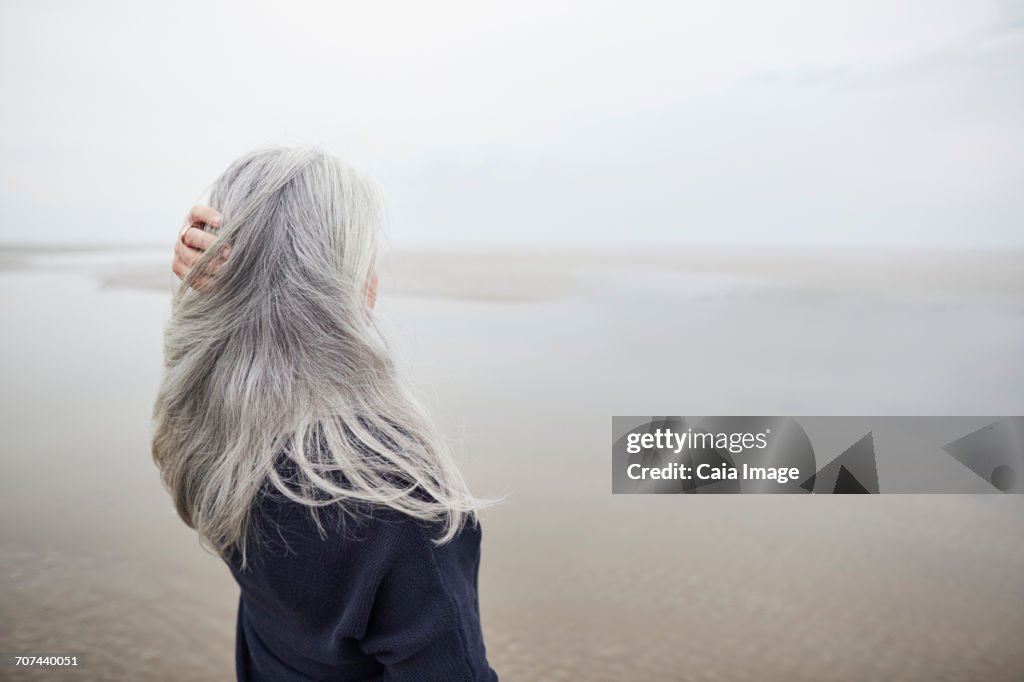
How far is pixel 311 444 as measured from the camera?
0.94 m

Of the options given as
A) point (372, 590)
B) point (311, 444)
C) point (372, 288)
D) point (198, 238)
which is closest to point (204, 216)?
point (198, 238)

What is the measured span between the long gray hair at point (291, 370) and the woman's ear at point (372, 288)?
0.02 meters

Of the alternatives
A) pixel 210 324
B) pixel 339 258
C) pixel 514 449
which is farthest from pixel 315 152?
pixel 514 449

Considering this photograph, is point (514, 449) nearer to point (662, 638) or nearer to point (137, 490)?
point (662, 638)

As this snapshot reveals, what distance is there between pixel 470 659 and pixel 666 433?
3.61 m

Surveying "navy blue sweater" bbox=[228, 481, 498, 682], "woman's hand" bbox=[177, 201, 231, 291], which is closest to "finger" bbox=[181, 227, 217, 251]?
"woman's hand" bbox=[177, 201, 231, 291]

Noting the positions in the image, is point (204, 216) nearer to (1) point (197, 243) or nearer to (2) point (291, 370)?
(1) point (197, 243)

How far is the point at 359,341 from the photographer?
1004 mm

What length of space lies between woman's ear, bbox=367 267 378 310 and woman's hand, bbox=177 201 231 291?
212mm

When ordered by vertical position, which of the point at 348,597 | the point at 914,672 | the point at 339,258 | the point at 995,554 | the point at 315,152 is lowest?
the point at 914,672

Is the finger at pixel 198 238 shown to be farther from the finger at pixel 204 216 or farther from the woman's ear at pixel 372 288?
the woman's ear at pixel 372 288

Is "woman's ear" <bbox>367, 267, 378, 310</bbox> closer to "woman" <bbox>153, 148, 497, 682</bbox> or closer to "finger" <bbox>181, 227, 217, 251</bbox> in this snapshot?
"woman" <bbox>153, 148, 497, 682</bbox>

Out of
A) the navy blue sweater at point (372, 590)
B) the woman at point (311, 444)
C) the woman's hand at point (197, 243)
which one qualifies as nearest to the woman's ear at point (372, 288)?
the woman at point (311, 444)

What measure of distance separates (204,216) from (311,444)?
0.40 metres
